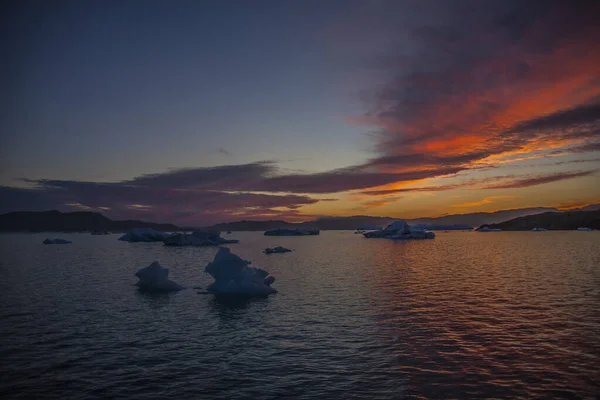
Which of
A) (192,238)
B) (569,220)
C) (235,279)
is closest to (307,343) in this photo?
(235,279)

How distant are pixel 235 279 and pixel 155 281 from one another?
5.43m

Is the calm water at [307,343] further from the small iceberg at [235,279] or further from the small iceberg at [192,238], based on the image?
the small iceberg at [192,238]

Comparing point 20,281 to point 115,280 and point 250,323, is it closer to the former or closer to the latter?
point 115,280

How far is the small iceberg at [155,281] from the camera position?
82.8 feet

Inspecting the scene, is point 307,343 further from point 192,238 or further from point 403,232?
point 403,232

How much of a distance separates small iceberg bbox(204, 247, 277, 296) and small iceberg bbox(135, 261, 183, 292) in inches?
114

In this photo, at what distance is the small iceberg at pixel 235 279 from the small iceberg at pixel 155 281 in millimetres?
2888

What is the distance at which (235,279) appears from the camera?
78.4 feet

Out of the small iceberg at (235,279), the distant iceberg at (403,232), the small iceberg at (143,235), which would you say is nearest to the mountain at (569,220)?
the distant iceberg at (403,232)

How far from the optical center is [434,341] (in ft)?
46.5

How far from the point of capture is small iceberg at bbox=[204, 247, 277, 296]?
23453 mm

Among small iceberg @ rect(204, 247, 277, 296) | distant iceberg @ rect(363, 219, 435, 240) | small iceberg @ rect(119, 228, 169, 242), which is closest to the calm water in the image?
small iceberg @ rect(204, 247, 277, 296)

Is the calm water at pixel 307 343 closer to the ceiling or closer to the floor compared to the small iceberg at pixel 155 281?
closer to the floor

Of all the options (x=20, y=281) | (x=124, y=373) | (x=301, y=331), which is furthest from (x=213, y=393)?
(x=20, y=281)
